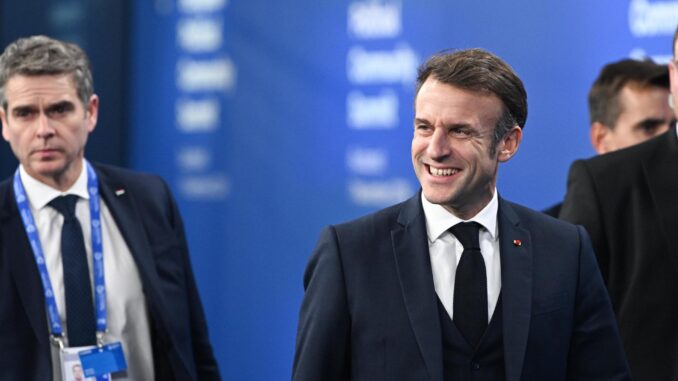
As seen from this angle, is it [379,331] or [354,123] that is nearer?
[379,331]

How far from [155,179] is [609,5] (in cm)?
211

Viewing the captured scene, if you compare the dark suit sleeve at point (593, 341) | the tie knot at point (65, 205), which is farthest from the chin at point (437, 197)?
the tie knot at point (65, 205)

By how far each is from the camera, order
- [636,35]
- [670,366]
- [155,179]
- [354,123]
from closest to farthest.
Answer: [670,366] → [155,179] → [636,35] → [354,123]

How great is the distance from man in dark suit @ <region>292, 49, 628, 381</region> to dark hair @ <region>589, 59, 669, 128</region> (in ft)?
5.73

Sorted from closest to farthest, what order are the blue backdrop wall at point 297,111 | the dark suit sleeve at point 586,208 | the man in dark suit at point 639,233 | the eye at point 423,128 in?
the eye at point 423,128
the man in dark suit at point 639,233
the dark suit sleeve at point 586,208
the blue backdrop wall at point 297,111

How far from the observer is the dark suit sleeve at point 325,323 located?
2439 millimetres

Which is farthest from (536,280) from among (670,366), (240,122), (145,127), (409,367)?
(145,127)

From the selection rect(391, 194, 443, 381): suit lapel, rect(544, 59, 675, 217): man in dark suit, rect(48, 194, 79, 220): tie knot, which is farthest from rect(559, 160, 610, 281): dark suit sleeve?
rect(48, 194, 79, 220): tie knot

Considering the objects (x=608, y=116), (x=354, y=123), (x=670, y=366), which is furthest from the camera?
(x=354, y=123)

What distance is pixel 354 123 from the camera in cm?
543

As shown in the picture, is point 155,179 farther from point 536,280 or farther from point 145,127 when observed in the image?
point 145,127

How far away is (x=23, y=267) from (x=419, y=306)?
56.3 inches

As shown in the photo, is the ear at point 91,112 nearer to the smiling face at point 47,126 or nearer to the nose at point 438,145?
the smiling face at point 47,126

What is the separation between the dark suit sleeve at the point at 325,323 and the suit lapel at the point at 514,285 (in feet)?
1.13
